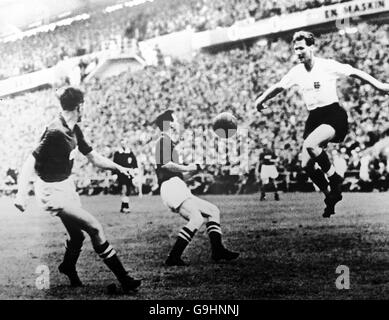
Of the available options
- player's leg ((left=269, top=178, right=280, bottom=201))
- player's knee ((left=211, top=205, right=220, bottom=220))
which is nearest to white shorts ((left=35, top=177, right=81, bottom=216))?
player's knee ((left=211, top=205, right=220, bottom=220))

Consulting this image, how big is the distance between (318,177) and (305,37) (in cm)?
99

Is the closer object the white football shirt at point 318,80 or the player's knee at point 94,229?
the player's knee at point 94,229

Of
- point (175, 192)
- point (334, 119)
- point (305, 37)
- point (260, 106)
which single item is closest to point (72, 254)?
point (175, 192)

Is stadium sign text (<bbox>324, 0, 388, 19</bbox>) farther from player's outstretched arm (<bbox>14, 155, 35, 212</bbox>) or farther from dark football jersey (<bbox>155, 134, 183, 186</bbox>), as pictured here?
player's outstretched arm (<bbox>14, 155, 35, 212</bbox>)

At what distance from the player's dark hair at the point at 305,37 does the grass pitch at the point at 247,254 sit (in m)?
1.06

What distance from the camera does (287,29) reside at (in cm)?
512

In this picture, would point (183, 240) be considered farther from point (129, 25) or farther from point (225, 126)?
point (129, 25)

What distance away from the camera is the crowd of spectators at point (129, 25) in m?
5.19

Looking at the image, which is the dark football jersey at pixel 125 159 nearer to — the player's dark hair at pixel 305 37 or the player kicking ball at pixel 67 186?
the player kicking ball at pixel 67 186

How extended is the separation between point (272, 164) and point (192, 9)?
4.25 ft

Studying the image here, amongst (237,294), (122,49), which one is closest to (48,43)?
(122,49)

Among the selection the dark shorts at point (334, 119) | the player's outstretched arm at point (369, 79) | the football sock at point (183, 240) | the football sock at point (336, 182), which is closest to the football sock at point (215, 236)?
the football sock at point (183, 240)

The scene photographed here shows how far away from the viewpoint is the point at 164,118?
5062 millimetres

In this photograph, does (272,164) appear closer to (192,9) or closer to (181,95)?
(181,95)
